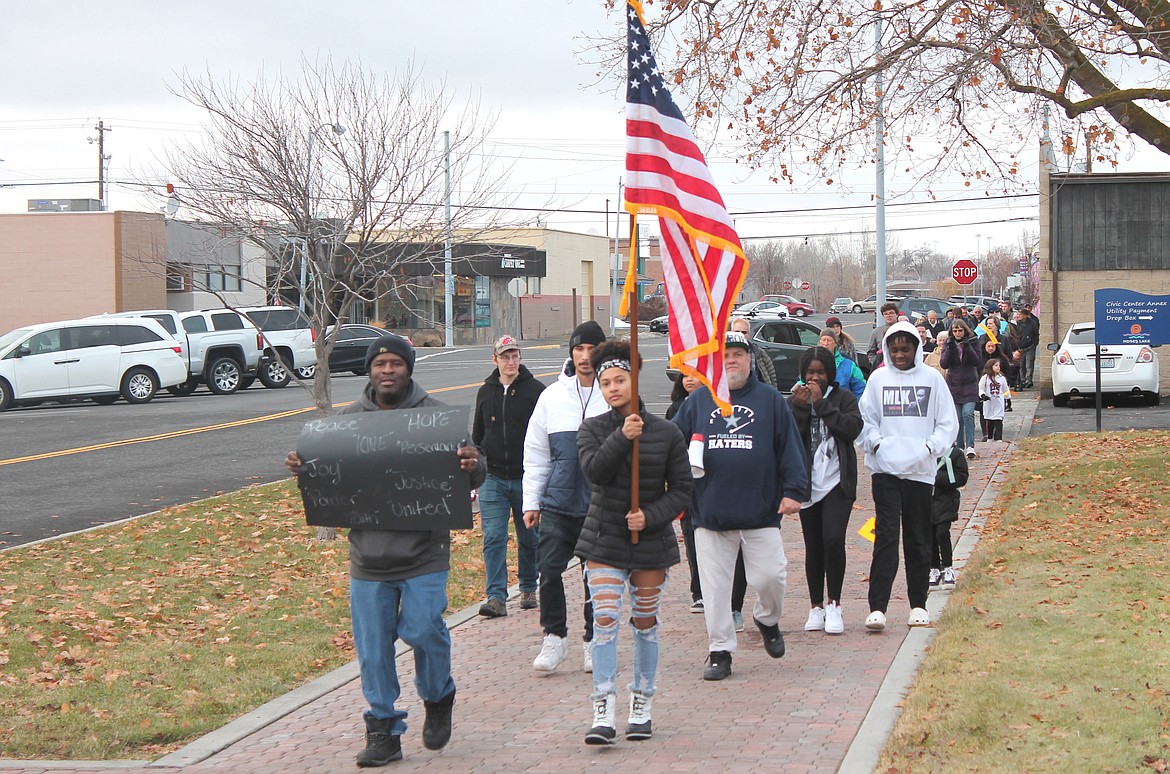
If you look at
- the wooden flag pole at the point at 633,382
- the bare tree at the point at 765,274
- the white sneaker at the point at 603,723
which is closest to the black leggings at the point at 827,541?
the wooden flag pole at the point at 633,382

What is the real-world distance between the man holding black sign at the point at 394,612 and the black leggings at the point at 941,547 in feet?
14.9

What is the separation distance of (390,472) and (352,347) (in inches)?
1206

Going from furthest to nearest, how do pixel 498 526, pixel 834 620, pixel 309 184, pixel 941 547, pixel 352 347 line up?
pixel 352 347 → pixel 309 184 → pixel 941 547 → pixel 498 526 → pixel 834 620

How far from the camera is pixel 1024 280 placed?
2362 inches

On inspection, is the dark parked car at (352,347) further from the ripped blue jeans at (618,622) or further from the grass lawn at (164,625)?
the ripped blue jeans at (618,622)

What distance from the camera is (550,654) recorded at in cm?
752

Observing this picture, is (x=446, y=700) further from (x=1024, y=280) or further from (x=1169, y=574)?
(x=1024, y=280)

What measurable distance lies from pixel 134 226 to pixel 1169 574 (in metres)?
44.3

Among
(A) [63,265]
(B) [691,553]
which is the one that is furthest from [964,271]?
(A) [63,265]

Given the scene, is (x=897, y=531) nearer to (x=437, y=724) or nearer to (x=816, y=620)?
(x=816, y=620)

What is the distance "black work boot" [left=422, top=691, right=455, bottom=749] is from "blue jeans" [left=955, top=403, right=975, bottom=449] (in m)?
10.5

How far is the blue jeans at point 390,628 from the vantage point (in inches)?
229

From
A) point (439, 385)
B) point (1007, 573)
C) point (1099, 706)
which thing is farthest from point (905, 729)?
point (439, 385)

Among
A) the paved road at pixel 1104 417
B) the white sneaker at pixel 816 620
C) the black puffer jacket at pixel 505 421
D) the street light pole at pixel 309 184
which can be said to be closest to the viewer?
the white sneaker at pixel 816 620
